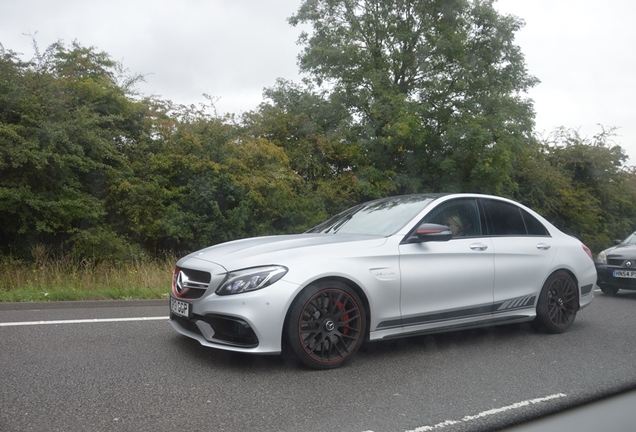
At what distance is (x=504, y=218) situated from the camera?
262 inches

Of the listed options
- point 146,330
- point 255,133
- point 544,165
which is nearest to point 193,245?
point 255,133

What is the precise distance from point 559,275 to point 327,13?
21.1 m

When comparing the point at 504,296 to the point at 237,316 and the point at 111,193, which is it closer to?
the point at 237,316

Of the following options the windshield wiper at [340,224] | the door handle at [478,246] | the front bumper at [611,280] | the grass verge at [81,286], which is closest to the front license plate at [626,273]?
the front bumper at [611,280]

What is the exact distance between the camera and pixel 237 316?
4.73m

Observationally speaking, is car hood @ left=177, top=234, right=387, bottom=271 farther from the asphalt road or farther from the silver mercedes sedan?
the asphalt road

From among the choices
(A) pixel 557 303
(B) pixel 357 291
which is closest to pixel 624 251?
(A) pixel 557 303

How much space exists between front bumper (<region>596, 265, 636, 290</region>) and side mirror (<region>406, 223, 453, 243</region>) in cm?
667

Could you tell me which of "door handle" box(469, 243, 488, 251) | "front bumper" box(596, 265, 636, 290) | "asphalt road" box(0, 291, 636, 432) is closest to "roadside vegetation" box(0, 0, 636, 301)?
"asphalt road" box(0, 291, 636, 432)

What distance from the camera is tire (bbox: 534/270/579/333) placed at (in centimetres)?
660

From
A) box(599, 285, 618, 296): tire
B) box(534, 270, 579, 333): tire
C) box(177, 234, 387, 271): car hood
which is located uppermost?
box(177, 234, 387, 271): car hood

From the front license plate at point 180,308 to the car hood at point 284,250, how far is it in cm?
37

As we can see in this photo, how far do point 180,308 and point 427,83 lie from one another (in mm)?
20857

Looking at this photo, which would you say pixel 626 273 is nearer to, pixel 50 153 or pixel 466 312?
pixel 466 312
